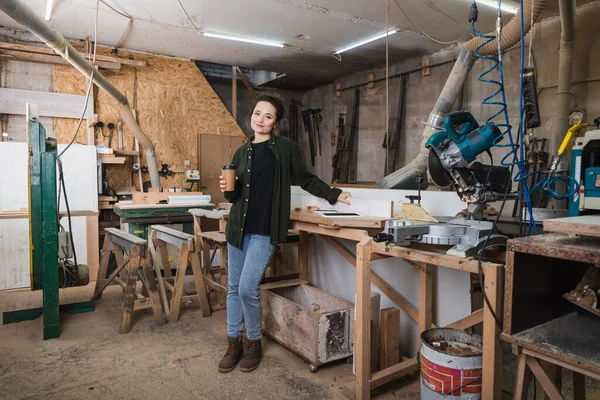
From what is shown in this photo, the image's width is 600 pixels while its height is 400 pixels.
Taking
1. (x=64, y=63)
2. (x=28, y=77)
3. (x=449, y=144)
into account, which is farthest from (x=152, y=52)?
(x=449, y=144)

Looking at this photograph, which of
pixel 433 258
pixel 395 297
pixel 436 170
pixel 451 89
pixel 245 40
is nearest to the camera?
pixel 433 258

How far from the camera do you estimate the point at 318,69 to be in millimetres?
6531

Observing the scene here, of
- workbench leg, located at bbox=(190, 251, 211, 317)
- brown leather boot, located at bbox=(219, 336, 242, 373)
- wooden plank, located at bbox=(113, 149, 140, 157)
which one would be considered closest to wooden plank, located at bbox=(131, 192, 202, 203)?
wooden plank, located at bbox=(113, 149, 140, 157)

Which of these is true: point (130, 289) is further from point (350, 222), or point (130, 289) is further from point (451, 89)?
point (451, 89)

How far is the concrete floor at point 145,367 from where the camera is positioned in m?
2.11

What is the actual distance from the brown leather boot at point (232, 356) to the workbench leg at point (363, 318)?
30.5 inches

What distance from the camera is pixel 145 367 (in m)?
2.38

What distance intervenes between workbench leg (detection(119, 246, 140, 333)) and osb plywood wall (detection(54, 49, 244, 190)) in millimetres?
2615

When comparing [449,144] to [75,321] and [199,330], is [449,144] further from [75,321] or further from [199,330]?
[75,321]

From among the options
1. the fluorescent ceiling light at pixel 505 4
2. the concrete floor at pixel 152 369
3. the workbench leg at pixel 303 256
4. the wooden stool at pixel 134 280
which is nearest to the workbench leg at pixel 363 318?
the concrete floor at pixel 152 369

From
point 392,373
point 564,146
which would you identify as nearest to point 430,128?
point 564,146

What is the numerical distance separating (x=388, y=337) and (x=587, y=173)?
147cm

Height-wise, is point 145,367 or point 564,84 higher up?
point 564,84

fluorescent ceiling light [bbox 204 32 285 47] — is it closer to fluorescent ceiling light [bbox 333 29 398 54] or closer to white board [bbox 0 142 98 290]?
fluorescent ceiling light [bbox 333 29 398 54]
